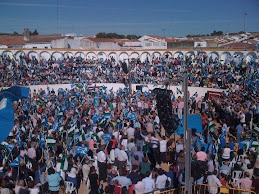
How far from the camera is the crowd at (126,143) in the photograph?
363 inches

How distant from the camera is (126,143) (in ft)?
39.8

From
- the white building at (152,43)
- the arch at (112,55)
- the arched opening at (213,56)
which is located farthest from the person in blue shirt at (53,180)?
the white building at (152,43)

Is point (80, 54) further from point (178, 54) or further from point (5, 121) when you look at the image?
point (5, 121)

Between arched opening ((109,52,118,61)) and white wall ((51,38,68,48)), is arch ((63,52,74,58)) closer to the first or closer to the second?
arched opening ((109,52,118,61))

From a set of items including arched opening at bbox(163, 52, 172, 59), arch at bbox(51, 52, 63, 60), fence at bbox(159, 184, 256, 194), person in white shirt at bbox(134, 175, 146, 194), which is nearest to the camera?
person in white shirt at bbox(134, 175, 146, 194)

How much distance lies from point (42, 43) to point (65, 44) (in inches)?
231

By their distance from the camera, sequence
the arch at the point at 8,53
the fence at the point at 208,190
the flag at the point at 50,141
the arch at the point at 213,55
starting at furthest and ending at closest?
the arch at the point at 8,53 → the arch at the point at 213,55 → the flag at the point at 50,141 → the fence at the point at 208,190

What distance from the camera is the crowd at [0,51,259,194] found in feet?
30.2

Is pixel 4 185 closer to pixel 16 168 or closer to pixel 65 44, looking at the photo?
pixel 16 168

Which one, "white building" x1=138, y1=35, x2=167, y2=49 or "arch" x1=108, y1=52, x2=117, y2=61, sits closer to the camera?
"arch" x1=108, y1=52, x2=117, y2=61

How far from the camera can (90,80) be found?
32906 millimetres

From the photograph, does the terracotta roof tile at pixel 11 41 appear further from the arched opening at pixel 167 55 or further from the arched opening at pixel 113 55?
the arched opening at pixel 167 55

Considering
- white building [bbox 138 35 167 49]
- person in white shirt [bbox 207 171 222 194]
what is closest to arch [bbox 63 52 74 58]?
white building [bbox 138 35 167 49]

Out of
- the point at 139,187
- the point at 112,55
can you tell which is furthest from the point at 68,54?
the point at 139,187
